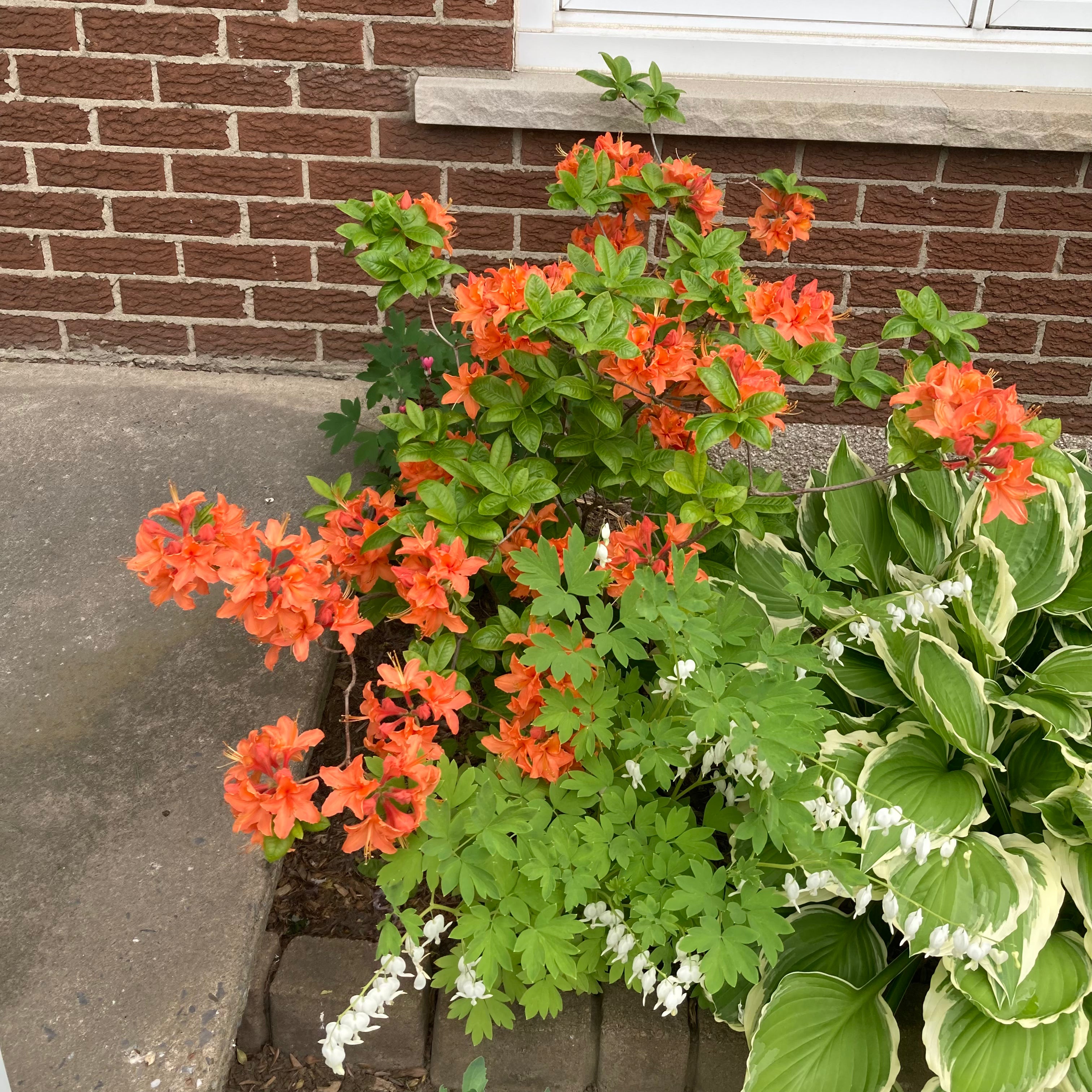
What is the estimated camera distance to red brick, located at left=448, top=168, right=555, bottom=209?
9.25ft

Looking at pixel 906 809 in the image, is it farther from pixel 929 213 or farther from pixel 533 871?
pixel 929 213

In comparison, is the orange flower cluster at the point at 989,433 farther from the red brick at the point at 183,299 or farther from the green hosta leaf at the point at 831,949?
the red brick at the point at 183,299

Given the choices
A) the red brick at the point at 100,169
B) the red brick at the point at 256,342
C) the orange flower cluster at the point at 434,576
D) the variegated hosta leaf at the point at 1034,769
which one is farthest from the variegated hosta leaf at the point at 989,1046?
the red brick at the point at 100,169

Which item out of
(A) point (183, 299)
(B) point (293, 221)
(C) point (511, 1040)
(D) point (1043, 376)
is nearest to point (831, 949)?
(C) point (511, 1040)

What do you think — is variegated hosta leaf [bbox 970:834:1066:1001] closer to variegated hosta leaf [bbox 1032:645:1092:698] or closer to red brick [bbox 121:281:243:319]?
variegated hosta leaf [bbox 1032:645:1092:698]

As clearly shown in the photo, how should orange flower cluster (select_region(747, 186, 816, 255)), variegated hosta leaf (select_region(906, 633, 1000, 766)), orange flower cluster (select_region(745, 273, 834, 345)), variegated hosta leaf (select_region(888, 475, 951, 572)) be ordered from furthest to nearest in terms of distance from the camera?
orange flower cluster (select_region(747, 186, 816, 255)), variegated hosta leaf (select_region(888, 475, 951, 572)), orange flower cluster (select_region(745, 273, 834, 345)), variegated hosta leaf (select_region(906, 633, 1000, 766))

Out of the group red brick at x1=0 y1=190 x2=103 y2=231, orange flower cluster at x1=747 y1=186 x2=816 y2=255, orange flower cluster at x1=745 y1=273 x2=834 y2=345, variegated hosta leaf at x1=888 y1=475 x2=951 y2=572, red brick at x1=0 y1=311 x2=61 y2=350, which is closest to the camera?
orange flower cluster at x1=745 y1=273 x2=834 y2=345

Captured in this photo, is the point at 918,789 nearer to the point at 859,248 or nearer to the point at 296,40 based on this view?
the point at 859,248

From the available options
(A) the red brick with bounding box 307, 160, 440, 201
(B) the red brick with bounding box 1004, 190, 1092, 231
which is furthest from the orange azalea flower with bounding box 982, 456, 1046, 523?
(A) the red brick with bounding box 307, 160, 440, 201

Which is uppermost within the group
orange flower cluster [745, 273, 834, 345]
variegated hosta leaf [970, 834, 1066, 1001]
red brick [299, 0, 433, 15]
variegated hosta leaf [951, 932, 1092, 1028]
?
red brick [299, 0, 433, 15]

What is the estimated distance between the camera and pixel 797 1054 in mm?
1628

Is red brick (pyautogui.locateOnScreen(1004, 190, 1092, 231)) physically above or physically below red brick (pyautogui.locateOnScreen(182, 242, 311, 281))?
above

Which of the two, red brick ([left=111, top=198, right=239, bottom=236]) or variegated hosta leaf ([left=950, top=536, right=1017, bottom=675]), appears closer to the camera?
variegated hosta leaf ([left=950, top=536, right=1017, bottom=675])

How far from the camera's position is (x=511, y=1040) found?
1.68 meters
